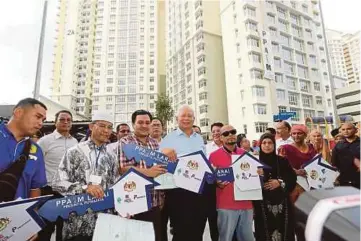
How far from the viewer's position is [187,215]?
309cm

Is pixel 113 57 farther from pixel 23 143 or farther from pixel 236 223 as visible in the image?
pixel 23 143

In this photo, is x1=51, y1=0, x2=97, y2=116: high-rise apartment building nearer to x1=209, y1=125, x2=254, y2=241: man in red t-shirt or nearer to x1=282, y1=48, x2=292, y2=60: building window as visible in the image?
x1=282, y1=48, x2=292, y2=60: building window

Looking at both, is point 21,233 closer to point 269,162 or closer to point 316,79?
point 269,162

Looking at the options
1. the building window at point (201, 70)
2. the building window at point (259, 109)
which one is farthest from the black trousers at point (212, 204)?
the building window at point (201, 70)

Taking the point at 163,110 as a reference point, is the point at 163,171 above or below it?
below

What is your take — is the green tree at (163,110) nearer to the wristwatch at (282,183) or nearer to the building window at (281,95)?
the building window at (281,95)

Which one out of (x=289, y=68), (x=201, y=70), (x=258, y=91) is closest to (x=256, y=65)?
(x=258, y=91)

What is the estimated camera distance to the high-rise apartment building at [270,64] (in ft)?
113

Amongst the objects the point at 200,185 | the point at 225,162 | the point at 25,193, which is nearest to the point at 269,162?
the point at 225,162

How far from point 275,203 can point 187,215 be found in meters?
1.19

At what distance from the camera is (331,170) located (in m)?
3.52

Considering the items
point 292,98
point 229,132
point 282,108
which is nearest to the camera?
point 229,132

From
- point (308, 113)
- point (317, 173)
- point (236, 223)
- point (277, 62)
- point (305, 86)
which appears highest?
point (277, 62)

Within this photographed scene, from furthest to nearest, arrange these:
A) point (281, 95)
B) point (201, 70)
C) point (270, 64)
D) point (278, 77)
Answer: point (201, 70)
point (278, 77)
point (281, 95)
point (270, 64)
